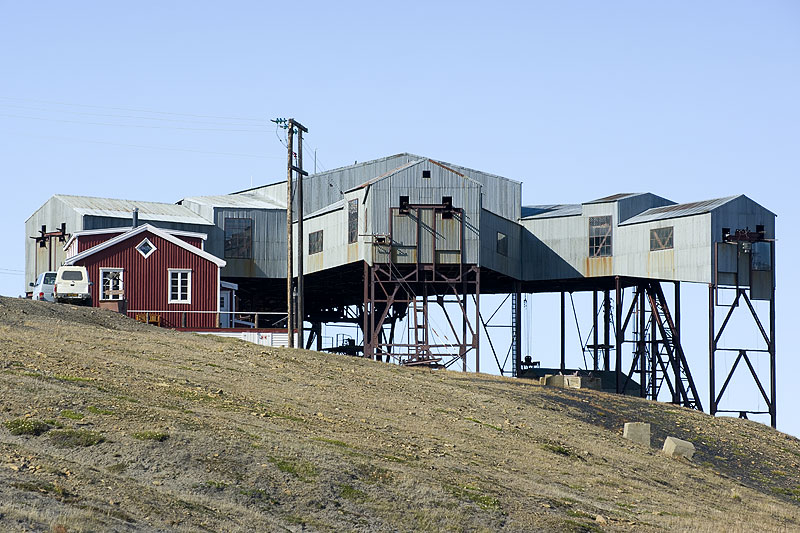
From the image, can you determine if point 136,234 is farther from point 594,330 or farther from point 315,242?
point 594,330

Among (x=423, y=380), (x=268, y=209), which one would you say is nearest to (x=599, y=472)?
(x=423, y=380)

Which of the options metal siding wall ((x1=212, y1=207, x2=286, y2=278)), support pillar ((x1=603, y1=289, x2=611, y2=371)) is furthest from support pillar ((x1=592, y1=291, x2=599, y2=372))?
metal siding wall ((x1=212, y1=207, x2=286, y2=278))

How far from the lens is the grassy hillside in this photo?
978 inches

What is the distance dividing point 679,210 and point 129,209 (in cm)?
3586

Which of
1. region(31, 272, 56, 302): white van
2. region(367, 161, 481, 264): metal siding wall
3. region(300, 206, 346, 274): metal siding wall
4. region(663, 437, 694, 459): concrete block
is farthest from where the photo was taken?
region(300, 206, 346, 274): metal siding wall

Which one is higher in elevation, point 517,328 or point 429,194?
point 429,194

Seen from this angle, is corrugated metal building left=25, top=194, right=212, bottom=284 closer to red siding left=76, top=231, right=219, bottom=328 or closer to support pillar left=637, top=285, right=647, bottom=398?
red siding left=76, top=231, right=219, bottom=328

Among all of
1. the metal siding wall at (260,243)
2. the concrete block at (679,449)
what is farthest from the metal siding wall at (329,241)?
the concrete block at (679,449)

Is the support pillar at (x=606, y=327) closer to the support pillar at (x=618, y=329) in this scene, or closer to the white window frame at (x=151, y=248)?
the support pillar at (x=618, y=329)

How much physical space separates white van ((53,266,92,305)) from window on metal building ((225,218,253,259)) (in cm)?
1784

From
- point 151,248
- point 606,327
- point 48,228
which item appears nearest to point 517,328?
point 606,327

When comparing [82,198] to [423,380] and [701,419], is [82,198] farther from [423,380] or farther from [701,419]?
[701,419]

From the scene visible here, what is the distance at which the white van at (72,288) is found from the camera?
6291 centimetres

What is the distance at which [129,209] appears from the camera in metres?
81.7
